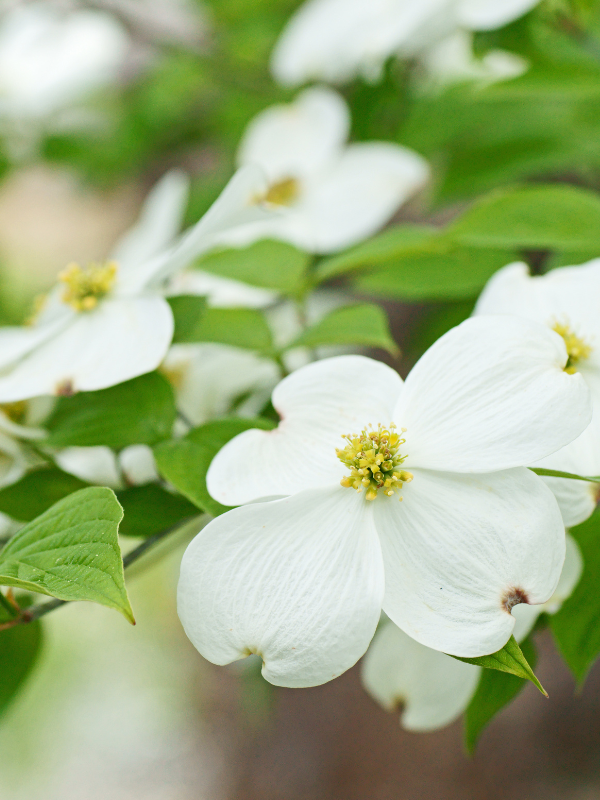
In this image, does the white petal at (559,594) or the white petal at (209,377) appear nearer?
the white petal at (559,594)

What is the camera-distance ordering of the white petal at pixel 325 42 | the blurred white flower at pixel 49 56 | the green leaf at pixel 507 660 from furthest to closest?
the blurred white flower at pixel 49 56
the white petal at pixel 325 42
the green leaf at pixel 507 660

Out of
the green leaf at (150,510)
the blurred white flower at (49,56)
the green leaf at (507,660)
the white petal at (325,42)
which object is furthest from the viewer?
the blurred white flower at (49,56)

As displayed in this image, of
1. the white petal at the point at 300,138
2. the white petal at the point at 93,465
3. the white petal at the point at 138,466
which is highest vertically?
the white petal at the point at 300,138

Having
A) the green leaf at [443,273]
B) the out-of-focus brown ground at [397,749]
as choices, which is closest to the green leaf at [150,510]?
the green leaf at [443,273]

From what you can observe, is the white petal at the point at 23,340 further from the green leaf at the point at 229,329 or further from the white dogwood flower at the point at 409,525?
the white dogwood flower at the point at 409,525

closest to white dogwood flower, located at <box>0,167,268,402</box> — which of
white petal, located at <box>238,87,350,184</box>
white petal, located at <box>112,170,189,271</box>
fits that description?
white petal, located at <box>112,170,189,271</box>

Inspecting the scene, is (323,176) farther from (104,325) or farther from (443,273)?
(104,325)

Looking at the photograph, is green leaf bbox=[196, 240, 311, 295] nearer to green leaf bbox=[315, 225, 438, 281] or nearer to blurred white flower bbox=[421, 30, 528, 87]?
green leaf bbox=[315, 225, 438, 281]

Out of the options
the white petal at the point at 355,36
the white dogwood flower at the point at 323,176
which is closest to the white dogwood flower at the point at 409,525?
the white dogwood flower at the point at 323,176

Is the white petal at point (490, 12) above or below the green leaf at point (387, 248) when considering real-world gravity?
above
